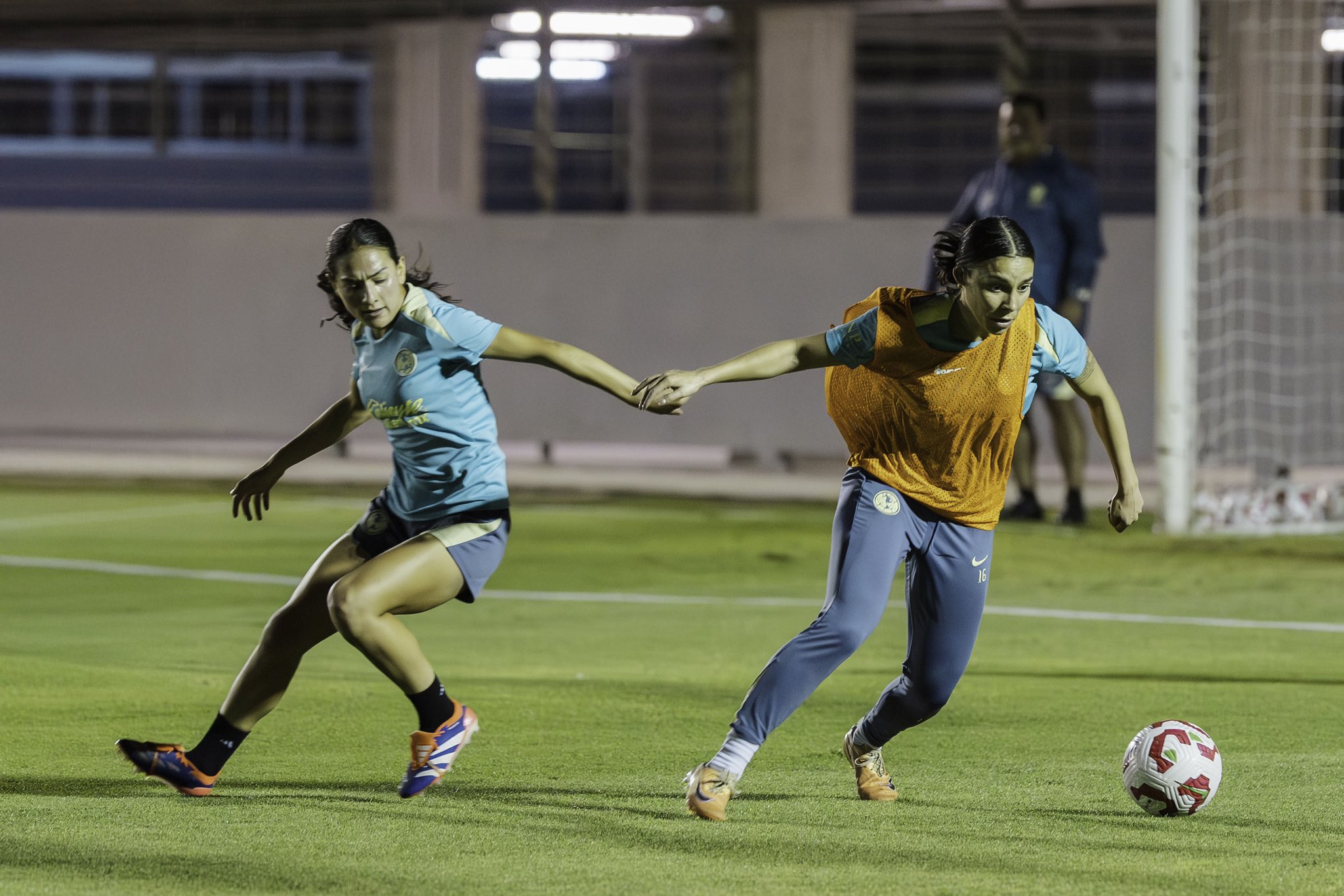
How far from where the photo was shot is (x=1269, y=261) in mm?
15391

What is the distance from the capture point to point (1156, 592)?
9836 mm

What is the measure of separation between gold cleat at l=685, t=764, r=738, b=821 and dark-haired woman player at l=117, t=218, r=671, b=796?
2.42ft

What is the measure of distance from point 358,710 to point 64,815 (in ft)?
5.61

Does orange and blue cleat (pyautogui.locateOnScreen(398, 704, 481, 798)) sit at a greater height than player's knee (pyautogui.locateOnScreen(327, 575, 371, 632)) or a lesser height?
lesser

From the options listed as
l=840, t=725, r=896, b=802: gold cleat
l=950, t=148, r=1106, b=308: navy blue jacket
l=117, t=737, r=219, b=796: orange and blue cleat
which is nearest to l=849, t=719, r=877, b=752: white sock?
l=840, t=725, r=896, b=802: gold cleat

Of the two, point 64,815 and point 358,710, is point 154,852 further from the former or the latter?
point 358,710

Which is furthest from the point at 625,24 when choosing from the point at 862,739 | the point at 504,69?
the point at 862,739

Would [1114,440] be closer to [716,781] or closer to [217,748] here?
[716,781]

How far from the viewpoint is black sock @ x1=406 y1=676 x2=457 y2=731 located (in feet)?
17.3

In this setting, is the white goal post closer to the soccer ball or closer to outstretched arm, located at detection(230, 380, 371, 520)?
the soccer ball

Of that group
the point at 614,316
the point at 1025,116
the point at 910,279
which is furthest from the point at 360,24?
the point at 1025,116

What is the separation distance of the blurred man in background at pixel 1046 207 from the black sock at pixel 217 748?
7.25 meters

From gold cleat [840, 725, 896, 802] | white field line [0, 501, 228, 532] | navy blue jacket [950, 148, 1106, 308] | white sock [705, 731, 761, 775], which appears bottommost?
white field line [0, 501, 228, 532]

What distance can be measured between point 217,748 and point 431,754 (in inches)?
24.5
